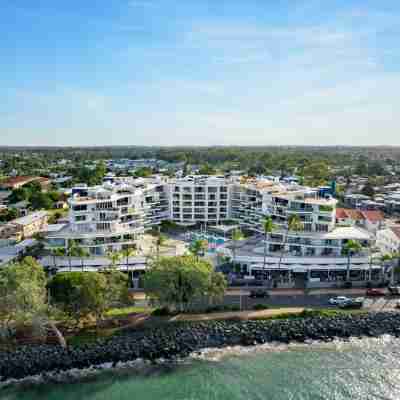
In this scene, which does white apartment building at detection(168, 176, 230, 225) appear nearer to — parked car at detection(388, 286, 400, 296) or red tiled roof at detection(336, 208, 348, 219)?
red tiled roof at detection(336, 208, 348, 219)

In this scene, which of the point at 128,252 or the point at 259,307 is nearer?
the point at 259,307

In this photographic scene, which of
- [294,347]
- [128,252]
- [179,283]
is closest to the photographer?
[294,347]

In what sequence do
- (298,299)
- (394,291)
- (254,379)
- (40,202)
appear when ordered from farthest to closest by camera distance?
(40,202) < (394,291) < (298,299) < (254,379)

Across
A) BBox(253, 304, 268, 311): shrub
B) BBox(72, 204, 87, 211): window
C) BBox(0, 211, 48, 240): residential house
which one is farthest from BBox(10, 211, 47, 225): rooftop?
BBox(253, 304, 268, 311): shrub

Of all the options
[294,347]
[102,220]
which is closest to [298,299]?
[294,347]

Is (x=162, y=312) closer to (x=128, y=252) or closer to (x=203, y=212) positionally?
(x=128, y=252)

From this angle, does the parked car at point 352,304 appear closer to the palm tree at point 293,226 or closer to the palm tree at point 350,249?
the palm tree at point 350,249

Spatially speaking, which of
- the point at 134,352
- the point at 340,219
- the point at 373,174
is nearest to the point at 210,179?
the point at 340,219
